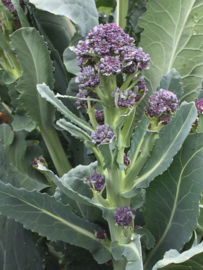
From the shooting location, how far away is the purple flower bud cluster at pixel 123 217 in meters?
0.36

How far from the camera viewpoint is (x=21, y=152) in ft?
1.89

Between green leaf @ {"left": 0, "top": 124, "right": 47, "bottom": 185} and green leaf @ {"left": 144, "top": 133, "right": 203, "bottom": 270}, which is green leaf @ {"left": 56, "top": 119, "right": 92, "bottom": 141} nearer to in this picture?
green leaf @ {"left": 144, "top": 133, "right": 203, "bottom": 270}

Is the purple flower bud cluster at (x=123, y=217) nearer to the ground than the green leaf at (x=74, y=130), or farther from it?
nearer to the ground

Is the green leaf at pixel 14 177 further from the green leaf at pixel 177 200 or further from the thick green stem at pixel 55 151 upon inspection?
the green leaf at pixel 177 200

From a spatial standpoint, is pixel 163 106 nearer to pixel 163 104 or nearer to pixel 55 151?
pixel 163 104

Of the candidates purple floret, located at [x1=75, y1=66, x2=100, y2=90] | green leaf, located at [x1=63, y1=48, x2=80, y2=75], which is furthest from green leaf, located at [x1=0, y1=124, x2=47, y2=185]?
purple floret, located at [x1=75, y1=66, x2=100, y2=90]

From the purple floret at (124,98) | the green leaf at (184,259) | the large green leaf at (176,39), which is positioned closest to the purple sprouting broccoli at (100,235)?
the green leaf at (184,259)

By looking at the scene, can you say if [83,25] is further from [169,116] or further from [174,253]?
[174,253]

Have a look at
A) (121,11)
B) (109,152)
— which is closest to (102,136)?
(109,152)

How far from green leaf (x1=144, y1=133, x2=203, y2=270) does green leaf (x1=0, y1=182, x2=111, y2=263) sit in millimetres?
84

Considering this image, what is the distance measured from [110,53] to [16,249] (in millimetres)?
368

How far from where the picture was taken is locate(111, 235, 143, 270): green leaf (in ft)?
1.09

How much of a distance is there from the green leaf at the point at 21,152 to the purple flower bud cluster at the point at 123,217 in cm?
25

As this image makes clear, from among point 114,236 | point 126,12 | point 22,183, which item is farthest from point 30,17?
point 114,236
